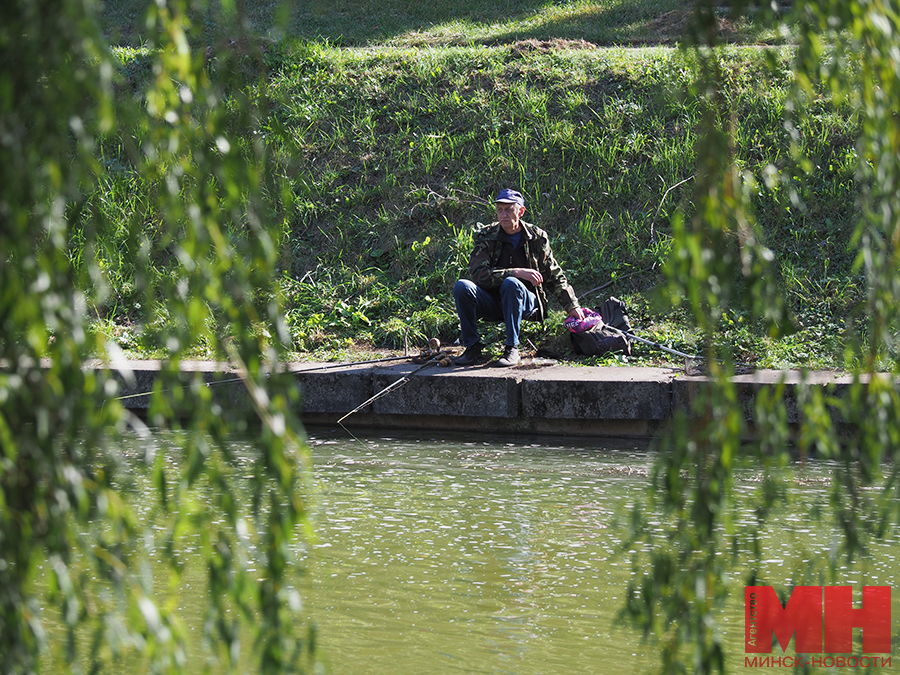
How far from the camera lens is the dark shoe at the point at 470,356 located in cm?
868

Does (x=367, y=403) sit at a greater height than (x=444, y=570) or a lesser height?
greater

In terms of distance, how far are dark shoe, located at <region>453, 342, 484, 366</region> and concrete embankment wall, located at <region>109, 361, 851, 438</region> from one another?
0.64ft

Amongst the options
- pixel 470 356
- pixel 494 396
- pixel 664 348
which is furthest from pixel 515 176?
pixel 494 396

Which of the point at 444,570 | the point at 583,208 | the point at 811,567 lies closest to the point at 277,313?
the point at 811,567

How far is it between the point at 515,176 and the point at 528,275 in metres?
3.03

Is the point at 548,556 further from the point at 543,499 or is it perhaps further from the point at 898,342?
the point at 898,342

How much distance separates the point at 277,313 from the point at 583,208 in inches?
370

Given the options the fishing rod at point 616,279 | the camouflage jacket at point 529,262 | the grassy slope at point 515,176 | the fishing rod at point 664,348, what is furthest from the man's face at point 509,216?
the fishing rod at point 616,279

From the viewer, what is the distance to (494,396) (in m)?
8.15

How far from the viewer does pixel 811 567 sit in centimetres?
250

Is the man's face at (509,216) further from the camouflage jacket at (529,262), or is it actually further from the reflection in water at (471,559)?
the reflection in water at (471,559)

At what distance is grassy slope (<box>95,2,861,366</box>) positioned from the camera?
9961 mm

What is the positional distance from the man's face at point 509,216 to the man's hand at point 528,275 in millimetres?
368

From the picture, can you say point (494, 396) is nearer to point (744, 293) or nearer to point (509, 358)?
point (509, 358)
